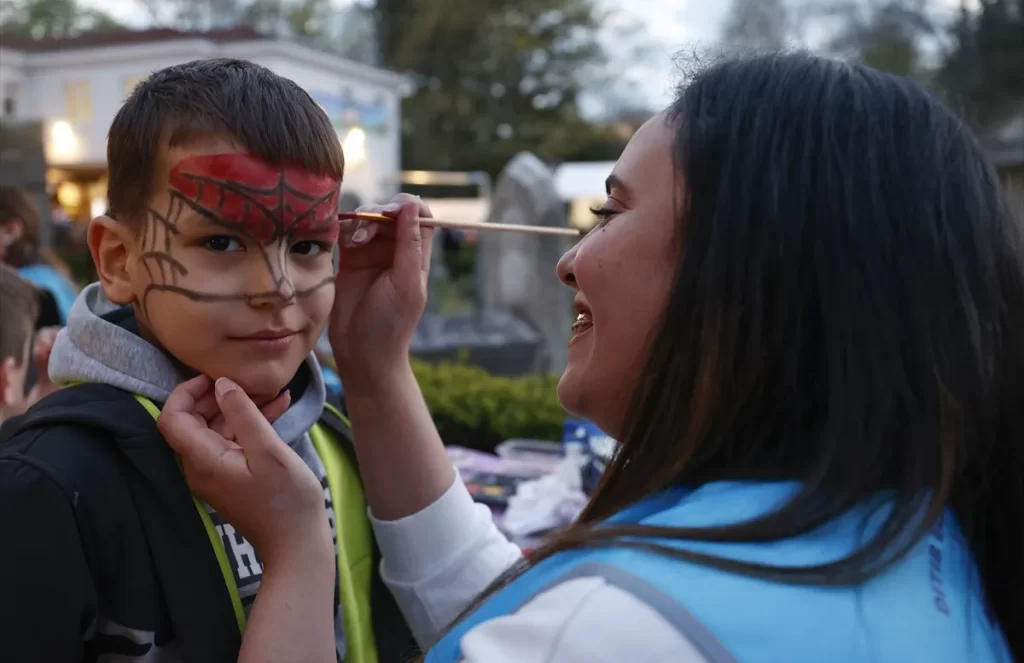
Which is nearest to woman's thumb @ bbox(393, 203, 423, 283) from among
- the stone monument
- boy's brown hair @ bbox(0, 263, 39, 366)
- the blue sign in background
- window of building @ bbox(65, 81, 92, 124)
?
the blue sign in background

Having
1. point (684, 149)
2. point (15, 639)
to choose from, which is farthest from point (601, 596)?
point (15, 639)

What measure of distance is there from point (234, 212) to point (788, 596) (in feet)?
3.12

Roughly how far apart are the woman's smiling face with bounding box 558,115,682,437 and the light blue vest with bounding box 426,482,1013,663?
21 cm

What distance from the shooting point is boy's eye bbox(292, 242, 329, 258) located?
144cm

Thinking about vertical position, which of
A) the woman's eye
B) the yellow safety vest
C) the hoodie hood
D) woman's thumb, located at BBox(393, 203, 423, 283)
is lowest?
the yellow safety vest

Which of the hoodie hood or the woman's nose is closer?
the woman's nose

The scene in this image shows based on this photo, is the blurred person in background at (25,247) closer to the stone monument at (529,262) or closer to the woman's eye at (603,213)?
the woman's eye at (603,213)

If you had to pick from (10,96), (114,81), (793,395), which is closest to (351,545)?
(793,395)

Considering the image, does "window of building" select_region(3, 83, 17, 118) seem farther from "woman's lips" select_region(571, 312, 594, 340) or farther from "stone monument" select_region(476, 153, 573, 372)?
"woman's lips" select_region(571, 312, 594, 340)

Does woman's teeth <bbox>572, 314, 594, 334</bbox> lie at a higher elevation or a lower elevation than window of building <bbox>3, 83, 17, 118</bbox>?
lower

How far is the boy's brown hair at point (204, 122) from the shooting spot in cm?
133

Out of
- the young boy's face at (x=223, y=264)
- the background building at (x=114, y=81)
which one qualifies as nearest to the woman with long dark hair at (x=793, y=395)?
the young boy's face at (x=223, y=264)

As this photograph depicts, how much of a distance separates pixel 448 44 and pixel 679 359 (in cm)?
3053

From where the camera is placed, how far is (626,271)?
3.59ft
